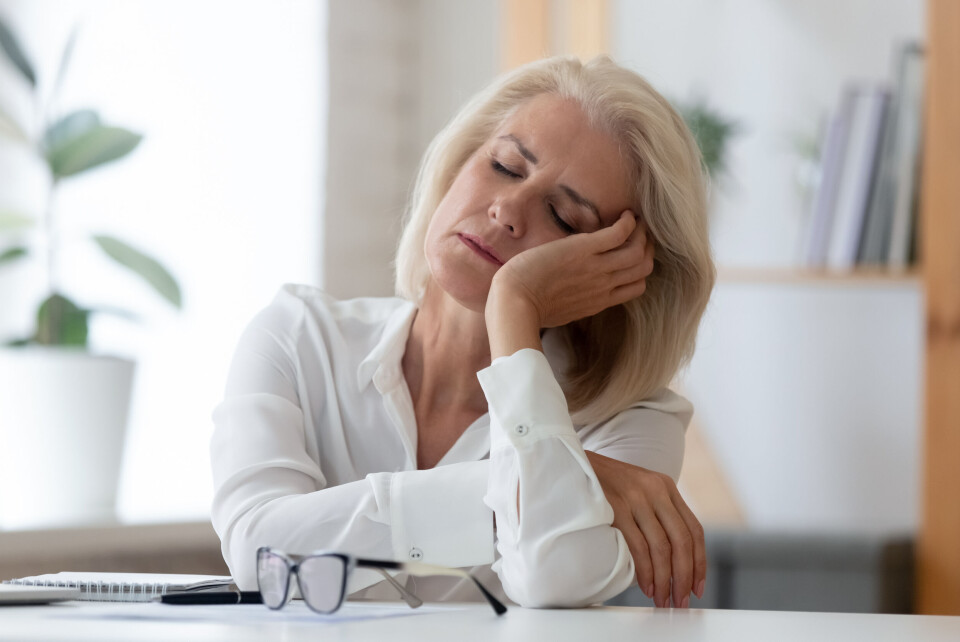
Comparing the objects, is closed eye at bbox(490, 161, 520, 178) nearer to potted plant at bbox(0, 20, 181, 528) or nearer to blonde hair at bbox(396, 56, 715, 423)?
blonde hair at bbox(396, 56, 715, 423)

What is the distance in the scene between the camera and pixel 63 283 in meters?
2.62

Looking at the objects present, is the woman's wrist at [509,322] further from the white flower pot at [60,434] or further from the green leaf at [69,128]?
the green leaf at [69,128]

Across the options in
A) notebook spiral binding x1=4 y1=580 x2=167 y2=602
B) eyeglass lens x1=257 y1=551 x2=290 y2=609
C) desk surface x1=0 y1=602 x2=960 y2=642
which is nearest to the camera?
A: desk surface x1=0 y1=602 x2=960 y2=642

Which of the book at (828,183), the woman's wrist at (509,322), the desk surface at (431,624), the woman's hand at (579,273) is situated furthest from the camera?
the book at (828,183)

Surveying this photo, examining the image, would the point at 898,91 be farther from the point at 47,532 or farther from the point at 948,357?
the point at 47,532

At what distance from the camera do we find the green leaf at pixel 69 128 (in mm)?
2209

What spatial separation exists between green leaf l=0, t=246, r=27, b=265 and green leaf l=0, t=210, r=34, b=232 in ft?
0.26

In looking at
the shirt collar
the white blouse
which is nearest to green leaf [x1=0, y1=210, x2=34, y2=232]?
the white blouse

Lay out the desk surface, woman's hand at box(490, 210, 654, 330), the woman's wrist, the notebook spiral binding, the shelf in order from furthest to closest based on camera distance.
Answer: the shelf < woman's hand at box(490, 210, 654, 330) < the woman's wrist < the notebook spiral binding < the desk surface

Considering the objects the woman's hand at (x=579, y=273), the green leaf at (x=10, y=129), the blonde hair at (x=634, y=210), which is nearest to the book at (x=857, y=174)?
the blonde hair at (x=634, y=210)

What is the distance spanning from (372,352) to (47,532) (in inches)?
39.5

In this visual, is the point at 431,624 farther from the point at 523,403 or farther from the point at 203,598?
the point at 523,403

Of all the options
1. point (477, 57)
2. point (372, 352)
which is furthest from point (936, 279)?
point (477, 57)

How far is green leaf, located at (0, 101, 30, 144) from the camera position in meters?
2.13
